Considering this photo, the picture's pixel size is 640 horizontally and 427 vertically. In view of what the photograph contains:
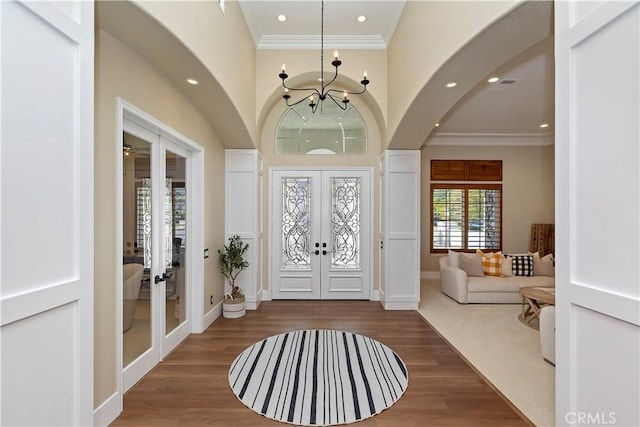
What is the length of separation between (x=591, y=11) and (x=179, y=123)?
3.27 m

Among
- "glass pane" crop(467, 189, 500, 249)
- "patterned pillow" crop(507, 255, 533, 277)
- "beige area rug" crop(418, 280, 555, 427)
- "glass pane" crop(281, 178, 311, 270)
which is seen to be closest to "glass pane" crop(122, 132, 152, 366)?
"glass pane" crop(281, 178, 311, 270)

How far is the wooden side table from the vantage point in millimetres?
3675

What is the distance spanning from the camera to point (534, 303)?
396 cm

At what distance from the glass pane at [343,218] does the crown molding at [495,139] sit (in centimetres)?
279

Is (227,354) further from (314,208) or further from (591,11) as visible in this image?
(591,11)

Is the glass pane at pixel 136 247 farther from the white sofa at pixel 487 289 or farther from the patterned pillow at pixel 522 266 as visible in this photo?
the patterned pillow at pixel 522 266

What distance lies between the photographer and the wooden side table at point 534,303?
3675mm

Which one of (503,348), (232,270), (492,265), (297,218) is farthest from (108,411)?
(492,265)

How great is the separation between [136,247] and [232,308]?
6.52 feet

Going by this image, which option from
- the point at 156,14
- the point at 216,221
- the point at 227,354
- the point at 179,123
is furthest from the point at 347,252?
the point at 156,14

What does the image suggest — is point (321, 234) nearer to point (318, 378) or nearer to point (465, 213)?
point (318, 378)

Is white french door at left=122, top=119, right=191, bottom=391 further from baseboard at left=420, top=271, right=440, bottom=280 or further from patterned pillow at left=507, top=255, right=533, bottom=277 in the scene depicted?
patterned pillow at left=507, top=255, right=533, bottom=277

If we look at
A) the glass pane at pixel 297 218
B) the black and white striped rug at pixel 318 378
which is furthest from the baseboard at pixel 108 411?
the glass pane at pixel 297 218

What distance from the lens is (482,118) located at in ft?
18.8
